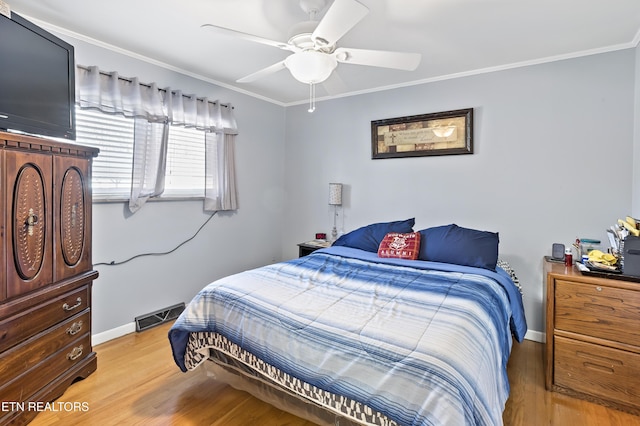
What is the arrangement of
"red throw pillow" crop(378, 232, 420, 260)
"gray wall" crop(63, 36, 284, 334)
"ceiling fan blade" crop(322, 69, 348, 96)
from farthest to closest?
"ceiling fan blade" crop(322, 69, 348, 96)
"red throw pillow" crop(378, 232, 420, 260)
"gray wall" crop(63, 36, 284, 334)

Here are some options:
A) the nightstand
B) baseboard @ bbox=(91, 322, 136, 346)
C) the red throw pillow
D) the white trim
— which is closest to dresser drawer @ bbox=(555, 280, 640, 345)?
the red throw pillow

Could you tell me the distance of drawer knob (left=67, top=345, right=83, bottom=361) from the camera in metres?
2.02

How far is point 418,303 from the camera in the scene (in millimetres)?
1724

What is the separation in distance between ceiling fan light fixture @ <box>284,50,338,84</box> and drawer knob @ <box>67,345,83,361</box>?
222 cm

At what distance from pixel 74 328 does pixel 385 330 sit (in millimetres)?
1969

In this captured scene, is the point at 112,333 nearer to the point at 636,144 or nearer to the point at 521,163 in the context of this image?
the point at 521,163

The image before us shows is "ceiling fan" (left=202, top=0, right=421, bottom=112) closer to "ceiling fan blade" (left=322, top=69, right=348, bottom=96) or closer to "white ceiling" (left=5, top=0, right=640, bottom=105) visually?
"white ceiling" (left=5, top=0, right=640, bottom=105)

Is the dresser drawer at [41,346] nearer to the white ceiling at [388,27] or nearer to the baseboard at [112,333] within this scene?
the baseboard at [112,333]

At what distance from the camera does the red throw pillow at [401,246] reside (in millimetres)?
2757

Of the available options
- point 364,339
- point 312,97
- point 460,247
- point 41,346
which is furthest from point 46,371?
point 312,97

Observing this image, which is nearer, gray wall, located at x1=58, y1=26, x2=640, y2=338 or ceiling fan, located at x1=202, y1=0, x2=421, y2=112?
ceiling fan, located at x1=202, y1=0, x2=421, y2=112

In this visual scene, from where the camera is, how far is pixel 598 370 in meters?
1.95

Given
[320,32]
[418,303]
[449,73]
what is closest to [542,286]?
[418,303]

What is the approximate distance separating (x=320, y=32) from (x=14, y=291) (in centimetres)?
204
